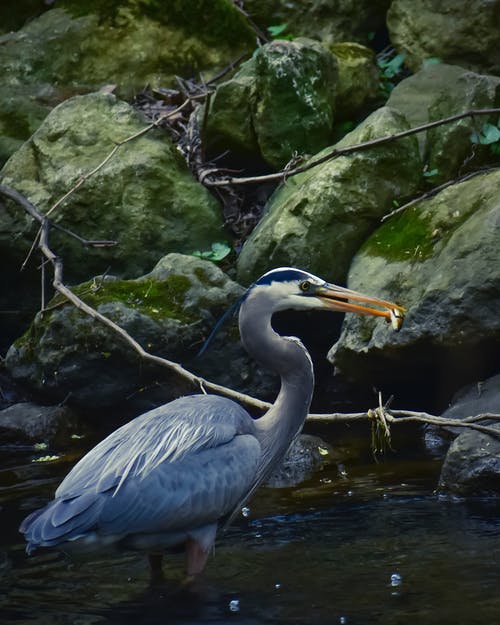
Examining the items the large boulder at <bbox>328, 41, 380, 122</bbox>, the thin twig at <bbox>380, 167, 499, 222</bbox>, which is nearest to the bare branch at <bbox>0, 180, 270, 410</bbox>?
the thin twig at <bbox>380, 167, 499, 222</bbox>

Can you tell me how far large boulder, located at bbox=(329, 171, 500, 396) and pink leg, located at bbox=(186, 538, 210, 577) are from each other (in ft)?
8.02

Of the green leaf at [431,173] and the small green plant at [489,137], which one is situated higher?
the small green plant at [489,137]

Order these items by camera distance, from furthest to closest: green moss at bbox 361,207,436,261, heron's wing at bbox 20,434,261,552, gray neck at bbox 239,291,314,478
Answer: green moss at bbox 361,207,436,261 → gray neck at bbox 239,291,314,478 → heron's wing at bbox 20,434,261,552

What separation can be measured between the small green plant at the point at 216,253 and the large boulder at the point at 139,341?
0.82 m

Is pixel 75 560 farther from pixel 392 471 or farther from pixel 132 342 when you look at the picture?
pixel 392 471

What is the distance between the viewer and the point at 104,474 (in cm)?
502

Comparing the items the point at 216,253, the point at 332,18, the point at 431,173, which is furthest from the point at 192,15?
the point at 431,173

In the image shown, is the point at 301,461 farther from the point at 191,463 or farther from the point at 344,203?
the point at 344,203

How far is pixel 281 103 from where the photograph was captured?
9.10 meters

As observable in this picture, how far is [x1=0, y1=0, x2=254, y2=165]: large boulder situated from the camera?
36.1 feet

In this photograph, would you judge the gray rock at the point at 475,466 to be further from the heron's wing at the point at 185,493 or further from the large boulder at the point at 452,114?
the large boulder at the point at 452,114

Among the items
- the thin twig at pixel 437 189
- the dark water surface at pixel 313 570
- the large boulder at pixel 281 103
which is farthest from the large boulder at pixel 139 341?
the large boulder at pixel 281 103

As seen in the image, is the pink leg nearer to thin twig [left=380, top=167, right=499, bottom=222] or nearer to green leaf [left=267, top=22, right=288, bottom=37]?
thin twig [left=380, top=167, right=499, bottom=222]

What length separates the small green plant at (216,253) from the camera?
893cm
